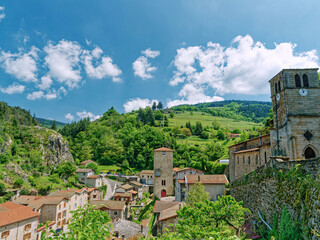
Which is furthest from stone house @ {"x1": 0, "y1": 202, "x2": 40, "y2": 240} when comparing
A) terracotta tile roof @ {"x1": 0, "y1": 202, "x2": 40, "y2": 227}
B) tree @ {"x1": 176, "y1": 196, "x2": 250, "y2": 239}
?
tree @ {"x1": 176, "y1": 196, "x2": 250, "y2": 239}

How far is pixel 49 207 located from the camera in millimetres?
35781

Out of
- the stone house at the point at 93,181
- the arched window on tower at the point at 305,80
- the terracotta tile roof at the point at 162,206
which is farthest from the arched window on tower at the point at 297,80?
the stone house at the point at 93,181

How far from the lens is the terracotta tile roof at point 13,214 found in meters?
27.0

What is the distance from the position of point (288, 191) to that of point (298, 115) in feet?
33.3

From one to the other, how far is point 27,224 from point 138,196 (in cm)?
2717

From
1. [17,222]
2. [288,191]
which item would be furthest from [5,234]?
[288,191]

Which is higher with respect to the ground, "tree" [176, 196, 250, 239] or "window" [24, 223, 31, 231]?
"tree" [176, 196, 250, 239]

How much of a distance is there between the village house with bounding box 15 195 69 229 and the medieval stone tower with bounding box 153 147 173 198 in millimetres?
19164

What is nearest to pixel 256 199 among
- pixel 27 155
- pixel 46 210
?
pixel 46 210

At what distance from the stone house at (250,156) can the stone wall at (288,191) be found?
5407 mm

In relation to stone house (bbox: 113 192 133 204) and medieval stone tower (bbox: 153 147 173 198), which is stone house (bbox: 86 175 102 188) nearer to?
stone house (bbox: 113 192 133 204)

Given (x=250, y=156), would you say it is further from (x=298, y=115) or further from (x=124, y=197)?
(x=124, y=197)

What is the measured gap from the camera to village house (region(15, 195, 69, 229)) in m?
35.6

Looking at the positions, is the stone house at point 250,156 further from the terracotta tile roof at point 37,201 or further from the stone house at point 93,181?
the stone house at point 93,181
